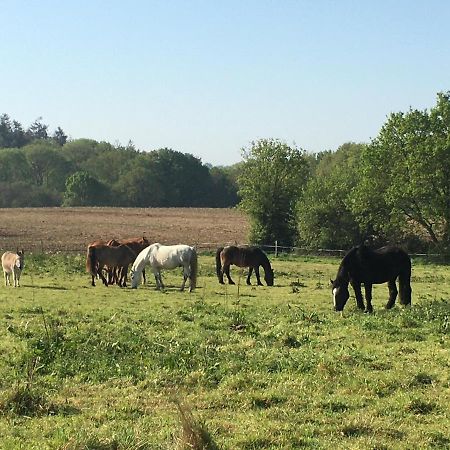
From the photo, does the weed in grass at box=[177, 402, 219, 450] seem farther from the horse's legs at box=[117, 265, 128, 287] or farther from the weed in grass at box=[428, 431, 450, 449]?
the horse's legs at box=[117, 265, 128, 287]

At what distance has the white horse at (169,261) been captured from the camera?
71.8ft

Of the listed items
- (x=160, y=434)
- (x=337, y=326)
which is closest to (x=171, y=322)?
(x=337, y=326)

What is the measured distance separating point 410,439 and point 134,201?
8774cm

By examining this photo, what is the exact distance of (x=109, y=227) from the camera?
191ft

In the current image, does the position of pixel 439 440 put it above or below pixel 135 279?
below

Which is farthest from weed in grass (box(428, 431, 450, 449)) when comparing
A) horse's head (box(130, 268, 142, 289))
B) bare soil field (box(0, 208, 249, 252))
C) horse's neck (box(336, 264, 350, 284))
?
bare soil field (box(0, 208, 249, 252))

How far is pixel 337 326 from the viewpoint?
1334 cm

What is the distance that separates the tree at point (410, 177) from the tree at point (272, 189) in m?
5.52

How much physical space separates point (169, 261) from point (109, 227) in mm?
36854

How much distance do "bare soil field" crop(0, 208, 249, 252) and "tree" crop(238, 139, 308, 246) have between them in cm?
398

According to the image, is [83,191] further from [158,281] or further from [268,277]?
[158,281]

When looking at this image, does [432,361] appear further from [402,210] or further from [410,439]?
[402,210]

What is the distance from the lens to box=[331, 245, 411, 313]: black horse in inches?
649

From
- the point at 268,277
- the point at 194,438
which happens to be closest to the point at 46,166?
the point at 268,277
